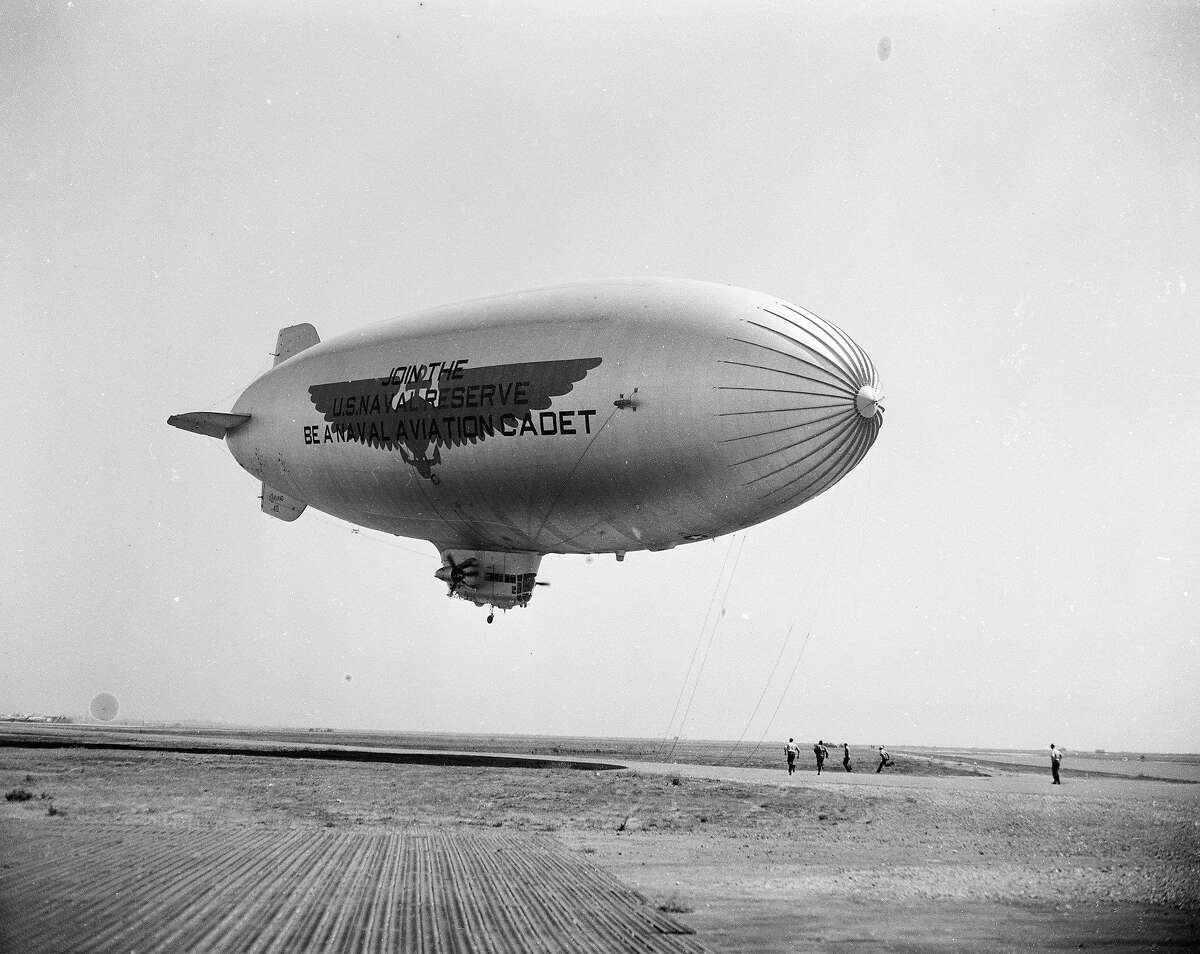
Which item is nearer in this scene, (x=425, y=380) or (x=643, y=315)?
(x=643, y=315)

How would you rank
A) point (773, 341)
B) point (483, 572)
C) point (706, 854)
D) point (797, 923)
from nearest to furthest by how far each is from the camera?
point (797, 923) → point (706, 854) → point (773, 341) → point (483, 572)

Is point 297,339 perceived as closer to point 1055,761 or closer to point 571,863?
point 571,863

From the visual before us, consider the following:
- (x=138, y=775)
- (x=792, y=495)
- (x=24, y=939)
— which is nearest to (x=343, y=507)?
(x=138, y=775)

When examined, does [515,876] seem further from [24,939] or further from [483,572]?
[483,572]

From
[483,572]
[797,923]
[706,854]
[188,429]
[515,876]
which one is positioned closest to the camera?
[797,923]

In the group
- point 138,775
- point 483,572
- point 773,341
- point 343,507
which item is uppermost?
point 773,341

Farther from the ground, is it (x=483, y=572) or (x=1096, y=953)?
(x=483, y=572)

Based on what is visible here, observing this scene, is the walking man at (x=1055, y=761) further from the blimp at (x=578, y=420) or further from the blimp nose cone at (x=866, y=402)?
the blimp nose cone at (x=866, y=402)

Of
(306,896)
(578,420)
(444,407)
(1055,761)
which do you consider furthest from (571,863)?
(1055,761)

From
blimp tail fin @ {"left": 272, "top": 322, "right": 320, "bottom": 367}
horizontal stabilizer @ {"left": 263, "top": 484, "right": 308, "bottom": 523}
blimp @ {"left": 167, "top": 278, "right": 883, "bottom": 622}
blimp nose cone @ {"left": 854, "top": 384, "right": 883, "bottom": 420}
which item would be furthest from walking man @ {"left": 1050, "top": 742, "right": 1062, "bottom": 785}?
blimp tail fin @ {"left": 272, "top": 322, "right": 320, "bottom": 367}
